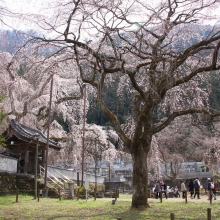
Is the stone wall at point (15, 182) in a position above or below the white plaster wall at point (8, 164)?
below

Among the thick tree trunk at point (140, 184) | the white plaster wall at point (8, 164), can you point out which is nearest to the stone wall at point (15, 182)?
the white plaster wall at point (8, 164)

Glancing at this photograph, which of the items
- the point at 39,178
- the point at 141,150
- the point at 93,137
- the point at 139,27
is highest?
the point at 139,27

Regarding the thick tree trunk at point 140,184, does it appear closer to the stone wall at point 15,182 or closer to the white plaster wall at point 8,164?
the stone wall at point 15,182

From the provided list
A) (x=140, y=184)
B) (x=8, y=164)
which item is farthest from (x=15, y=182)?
(x=140, y=184)

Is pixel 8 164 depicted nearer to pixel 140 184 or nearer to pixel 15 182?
pixel 15 182

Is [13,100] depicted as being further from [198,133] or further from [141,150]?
[198,133]

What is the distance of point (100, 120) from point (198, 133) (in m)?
16.0

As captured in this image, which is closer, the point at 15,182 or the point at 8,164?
the point at 8,164

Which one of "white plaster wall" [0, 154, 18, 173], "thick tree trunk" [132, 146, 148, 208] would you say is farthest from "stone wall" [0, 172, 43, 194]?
"thick tree trunk" [132, 146, 148, 208]

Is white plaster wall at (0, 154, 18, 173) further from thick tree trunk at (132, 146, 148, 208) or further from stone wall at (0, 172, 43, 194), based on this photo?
thick tree trunk at (132, 146, 148, 208)

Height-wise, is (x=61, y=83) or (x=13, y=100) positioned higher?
(x=61, y=83)

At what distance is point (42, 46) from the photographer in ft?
33.1

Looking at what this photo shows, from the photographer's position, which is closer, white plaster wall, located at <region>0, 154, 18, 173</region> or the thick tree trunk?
the thick tree trunk

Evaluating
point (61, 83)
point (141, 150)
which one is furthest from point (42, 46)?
point (61, 83)
